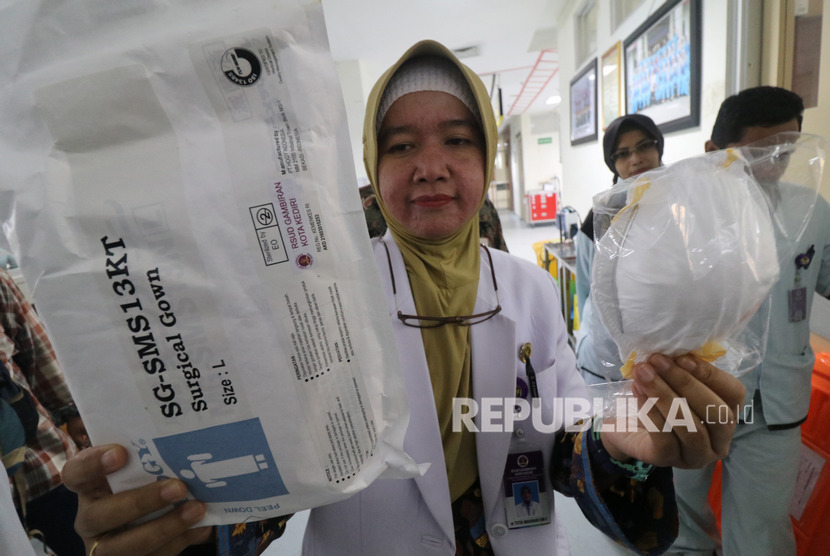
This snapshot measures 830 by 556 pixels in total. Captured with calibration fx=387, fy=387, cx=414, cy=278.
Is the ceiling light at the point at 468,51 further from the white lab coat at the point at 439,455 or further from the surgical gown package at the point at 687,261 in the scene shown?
the surgical gown package at the point at 687,261

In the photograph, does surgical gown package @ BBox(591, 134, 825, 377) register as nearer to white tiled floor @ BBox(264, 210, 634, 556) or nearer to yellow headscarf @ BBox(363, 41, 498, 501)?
yellow headscarf @ BBox(363, 41, 498, 501)

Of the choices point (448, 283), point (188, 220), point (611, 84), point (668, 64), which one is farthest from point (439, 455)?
point (611, 84)

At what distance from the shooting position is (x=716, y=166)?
0.55m

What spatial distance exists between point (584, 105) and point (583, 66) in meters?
0.46

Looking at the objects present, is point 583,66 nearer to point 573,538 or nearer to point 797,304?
point 797,304

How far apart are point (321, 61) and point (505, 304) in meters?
0.71

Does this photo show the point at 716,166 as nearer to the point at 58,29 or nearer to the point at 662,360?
the point at 662,360

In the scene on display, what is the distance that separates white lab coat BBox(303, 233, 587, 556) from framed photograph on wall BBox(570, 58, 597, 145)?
12.0ft

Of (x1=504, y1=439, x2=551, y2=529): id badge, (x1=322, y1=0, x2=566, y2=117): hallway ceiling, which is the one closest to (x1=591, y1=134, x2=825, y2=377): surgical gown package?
(x1=504, y1=439, x2=551, y2=529): id badge

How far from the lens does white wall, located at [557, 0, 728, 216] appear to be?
1952 millimetres

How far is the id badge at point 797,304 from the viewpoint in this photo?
1274 millimetres

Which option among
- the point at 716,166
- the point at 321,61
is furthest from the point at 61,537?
the point at 716,166

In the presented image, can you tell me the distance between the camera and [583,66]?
13.9ft

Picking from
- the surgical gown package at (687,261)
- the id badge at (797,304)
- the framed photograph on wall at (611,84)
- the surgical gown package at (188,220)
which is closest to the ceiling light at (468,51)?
the framed photograph on wall at (611,84)
